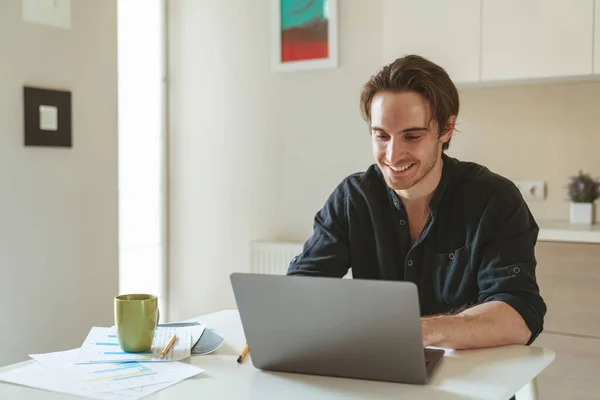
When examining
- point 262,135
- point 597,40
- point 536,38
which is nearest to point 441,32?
point 536,38

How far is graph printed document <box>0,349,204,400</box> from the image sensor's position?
1167mm

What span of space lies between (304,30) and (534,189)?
4.63 ft

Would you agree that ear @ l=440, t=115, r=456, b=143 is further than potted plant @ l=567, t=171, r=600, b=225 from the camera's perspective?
No

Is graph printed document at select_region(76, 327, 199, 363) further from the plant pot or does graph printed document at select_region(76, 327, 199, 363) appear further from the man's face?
the plant pot

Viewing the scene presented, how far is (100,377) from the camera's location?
1242mm

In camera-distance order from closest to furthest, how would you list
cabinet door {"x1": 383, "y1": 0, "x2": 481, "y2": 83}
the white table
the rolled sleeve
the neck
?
the white table < the rolled sleeve < the neck < cabinet door {"x1": 383, "y1": 0, "x2": 481, "y2": 83}

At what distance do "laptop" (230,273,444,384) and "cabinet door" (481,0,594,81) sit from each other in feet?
6.17

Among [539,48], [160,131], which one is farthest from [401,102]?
[160,131]

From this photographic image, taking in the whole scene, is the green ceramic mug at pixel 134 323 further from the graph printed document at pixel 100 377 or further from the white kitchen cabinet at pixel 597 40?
the white kitchen cabinet at pixel 597 40

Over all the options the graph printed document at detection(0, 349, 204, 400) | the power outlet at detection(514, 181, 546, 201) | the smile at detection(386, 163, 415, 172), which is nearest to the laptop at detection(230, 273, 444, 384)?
the graph printed document at detection(0, 349, 204, 400)

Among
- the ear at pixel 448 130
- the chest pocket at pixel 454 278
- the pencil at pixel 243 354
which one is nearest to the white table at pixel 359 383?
the pencil at pixel 243 354

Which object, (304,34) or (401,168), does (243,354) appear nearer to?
(401,168)

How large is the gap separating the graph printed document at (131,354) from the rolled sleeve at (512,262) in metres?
0.64

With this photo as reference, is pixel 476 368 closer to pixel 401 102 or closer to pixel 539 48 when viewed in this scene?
pixel 401 102
